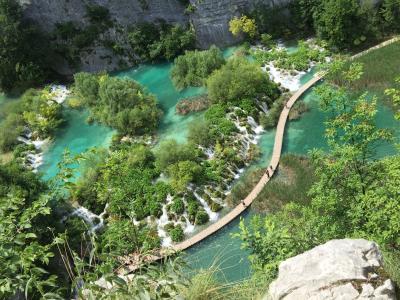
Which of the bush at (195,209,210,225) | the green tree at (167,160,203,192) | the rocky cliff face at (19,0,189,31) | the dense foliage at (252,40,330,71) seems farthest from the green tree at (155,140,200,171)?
the rocky cliff face at (19,0,189,31)

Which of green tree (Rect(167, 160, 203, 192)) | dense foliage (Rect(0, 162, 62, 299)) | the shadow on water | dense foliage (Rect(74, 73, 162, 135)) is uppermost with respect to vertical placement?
dense foliage (Rect(0, 162, 62, 299))

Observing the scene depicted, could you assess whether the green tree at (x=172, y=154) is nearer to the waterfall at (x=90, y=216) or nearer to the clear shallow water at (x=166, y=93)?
the clear shallow water at (x=166, y=93)

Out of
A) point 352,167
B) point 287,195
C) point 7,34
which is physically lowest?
point 287,195

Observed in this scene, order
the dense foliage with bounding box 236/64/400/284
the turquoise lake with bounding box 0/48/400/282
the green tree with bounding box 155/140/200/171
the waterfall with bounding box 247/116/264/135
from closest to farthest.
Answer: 1. the dense foliage with bounding box 236/64/400/284
2. the turquoise lake with bounding box 0/48/400/282
3. the green tree with bounding box 155/140/200/171
4. the waterfall with bounding box 247/116/264/135

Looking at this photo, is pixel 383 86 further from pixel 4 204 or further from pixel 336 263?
pixel 4 204

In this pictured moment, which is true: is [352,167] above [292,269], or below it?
below

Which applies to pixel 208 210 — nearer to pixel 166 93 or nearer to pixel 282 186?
pixel 282 186

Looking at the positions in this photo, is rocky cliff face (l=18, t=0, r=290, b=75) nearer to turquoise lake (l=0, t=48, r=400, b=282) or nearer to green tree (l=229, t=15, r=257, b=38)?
green tree (l=229, t=15, r=257, b=38)

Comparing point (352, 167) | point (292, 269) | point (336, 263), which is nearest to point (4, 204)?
point (292, 269)
